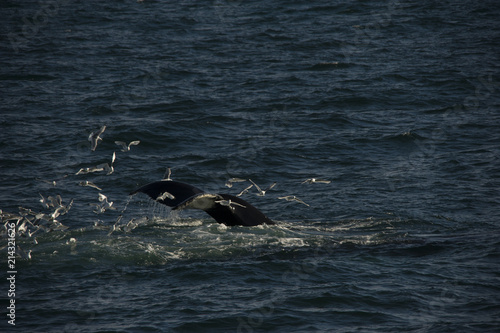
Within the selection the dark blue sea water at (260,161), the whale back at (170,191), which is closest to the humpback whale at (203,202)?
the whale back at (170,191)

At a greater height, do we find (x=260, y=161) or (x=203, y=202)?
(x=203, y=202)

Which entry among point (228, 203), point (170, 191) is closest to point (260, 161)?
point (228, 203)

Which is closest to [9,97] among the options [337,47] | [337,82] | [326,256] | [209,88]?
[209,88]

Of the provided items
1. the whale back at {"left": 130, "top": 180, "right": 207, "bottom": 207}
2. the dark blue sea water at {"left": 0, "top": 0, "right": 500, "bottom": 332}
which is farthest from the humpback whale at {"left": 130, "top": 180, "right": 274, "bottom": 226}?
the dark blue sea water at {"left": 0, "top": 0, "right": 500, "bottom": 332}

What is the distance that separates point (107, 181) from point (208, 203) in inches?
211

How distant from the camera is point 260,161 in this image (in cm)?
1630

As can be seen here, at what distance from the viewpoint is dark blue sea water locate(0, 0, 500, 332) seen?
900 centimetres

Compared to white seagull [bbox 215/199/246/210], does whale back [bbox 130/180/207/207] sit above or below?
above

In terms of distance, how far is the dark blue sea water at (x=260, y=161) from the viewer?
9.00m

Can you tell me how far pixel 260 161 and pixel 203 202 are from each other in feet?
20.8

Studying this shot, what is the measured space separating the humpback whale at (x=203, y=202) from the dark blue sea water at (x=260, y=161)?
22 cm

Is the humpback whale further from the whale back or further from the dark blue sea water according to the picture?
the dark blue sea water

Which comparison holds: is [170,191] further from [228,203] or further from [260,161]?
[260,161]

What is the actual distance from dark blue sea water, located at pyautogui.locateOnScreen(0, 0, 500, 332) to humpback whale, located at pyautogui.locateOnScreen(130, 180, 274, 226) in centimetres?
22
